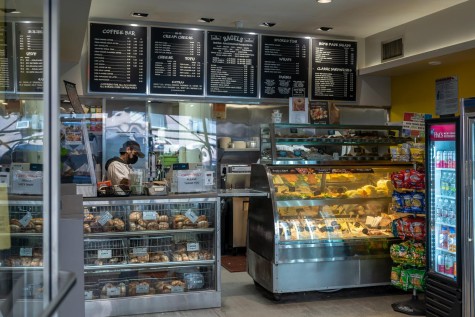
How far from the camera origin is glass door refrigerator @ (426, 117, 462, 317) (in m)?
4.50

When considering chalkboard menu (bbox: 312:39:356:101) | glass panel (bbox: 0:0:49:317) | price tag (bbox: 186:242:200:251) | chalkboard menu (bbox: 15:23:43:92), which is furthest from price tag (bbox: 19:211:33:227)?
chalkboard menu (bbox: 312:39:356:101)

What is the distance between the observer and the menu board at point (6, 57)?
2.71 m

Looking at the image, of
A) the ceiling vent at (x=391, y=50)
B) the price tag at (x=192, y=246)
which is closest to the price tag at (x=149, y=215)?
the price tag at (x=192, y=246)

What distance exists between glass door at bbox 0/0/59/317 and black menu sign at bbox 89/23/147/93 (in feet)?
12.3

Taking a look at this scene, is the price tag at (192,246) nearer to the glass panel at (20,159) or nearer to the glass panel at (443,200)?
the glass panel at (443,200)

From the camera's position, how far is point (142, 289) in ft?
17.0

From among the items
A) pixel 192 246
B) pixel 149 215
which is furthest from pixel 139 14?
pixel 192 246

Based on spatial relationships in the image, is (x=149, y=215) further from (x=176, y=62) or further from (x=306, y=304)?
(x=176, y=62)

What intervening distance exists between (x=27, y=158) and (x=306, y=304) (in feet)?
11.6

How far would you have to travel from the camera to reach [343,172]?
5.77 metres

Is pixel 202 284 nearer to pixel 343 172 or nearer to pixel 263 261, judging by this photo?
pixel 263 261

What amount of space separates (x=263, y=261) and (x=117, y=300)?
61.8 inches

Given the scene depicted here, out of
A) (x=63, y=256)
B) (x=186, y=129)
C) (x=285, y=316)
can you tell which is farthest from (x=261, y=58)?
(x=63, y=256)

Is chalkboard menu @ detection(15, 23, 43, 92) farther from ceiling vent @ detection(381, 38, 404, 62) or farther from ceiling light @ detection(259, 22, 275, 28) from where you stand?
ceiling vent @ detection(381, 38, 404, 62)
